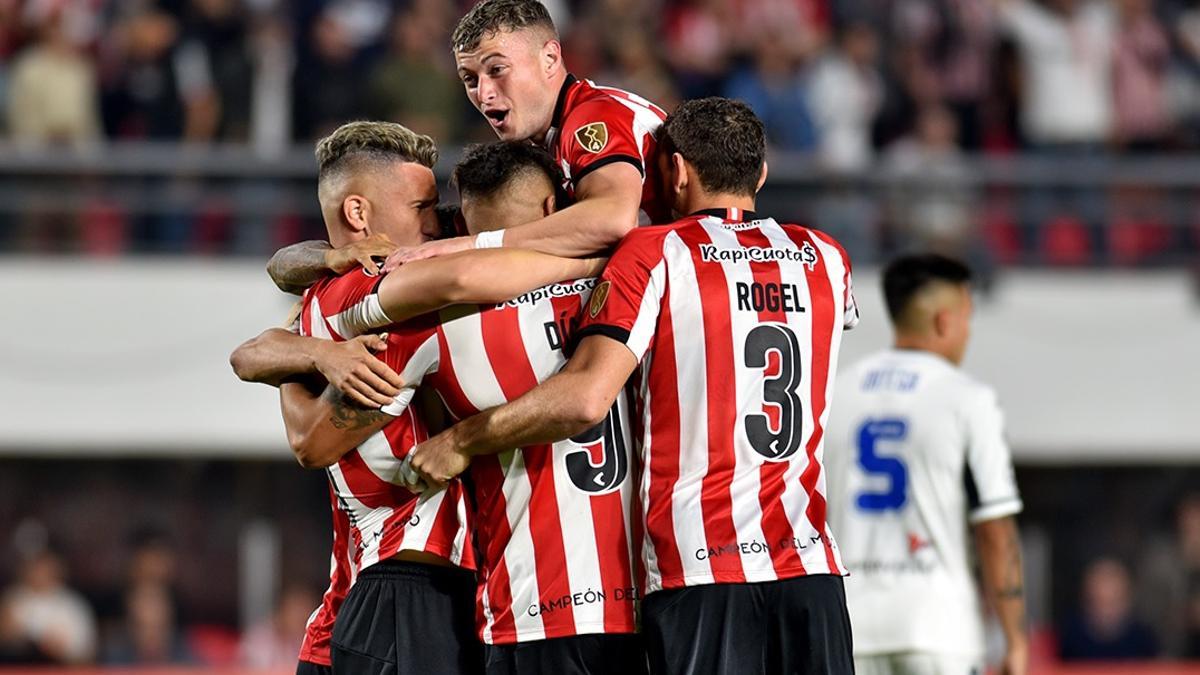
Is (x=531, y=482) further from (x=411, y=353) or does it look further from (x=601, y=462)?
(x=411, y=353)

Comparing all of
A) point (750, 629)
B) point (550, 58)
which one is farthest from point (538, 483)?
point (550, 58)

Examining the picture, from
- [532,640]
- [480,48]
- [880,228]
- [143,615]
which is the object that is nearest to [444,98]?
[880,228]

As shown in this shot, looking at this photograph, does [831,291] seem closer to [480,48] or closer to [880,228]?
[480,48]

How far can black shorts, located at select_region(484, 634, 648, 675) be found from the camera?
4.31 metres

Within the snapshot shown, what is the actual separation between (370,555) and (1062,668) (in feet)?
26.6

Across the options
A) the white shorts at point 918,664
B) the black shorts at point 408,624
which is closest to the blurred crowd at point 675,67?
the white shorts at point 918,664

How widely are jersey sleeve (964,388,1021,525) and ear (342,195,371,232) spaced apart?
8.23ft

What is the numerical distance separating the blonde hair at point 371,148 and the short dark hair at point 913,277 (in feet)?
7.71

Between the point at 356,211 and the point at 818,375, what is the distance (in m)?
1.35

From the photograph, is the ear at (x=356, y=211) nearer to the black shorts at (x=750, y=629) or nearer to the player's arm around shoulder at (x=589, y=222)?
the player's arm around shoulder at (x=589, y=222)

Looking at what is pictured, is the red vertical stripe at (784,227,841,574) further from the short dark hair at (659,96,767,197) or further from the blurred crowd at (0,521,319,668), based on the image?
the blurred crowd at (0,521,319,668)

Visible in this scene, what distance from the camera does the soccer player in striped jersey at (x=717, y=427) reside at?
425 centimetres

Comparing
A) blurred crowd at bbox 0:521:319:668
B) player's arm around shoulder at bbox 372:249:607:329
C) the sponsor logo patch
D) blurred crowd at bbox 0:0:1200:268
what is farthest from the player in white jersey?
blurred crowd at bbox 0:521:319:668

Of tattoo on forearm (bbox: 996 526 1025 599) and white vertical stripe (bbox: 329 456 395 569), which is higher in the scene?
white vertical stripe (bbox: 329 456 395 569)
